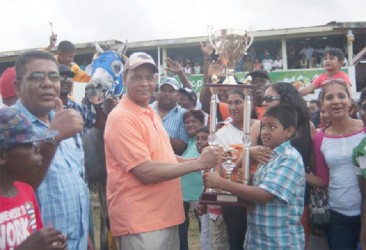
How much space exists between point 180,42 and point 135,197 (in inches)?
508

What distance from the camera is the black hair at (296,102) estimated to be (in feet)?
11.5

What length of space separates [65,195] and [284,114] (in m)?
1.56

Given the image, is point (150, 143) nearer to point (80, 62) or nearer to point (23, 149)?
point (23, 149)

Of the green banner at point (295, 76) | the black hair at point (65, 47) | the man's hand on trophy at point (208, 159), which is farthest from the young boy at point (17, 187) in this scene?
the green banner at point (295, 76)

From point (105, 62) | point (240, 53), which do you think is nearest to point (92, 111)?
point (105, 62)

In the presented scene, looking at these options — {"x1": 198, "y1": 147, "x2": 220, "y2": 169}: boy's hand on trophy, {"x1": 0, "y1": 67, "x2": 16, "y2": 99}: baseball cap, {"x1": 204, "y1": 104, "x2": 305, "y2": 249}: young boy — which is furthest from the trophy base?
{"x1": 0, "y1": 67, "x2": 16, "y2": 99}: baseball cap

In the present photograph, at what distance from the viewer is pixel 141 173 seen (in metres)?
2.97

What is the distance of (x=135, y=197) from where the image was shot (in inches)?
119

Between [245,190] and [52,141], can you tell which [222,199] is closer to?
[245,190]

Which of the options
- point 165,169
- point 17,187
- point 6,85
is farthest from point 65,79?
point 17,187

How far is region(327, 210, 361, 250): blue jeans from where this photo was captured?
3.42 m

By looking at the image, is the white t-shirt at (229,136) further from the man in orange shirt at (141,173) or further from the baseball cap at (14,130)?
the baseball cap at (14,130)

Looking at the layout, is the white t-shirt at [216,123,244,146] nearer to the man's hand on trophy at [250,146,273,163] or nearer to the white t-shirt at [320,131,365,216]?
the man's hand on trophy at [250,146,273,163]

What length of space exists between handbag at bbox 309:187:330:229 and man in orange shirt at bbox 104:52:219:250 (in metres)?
1.06
